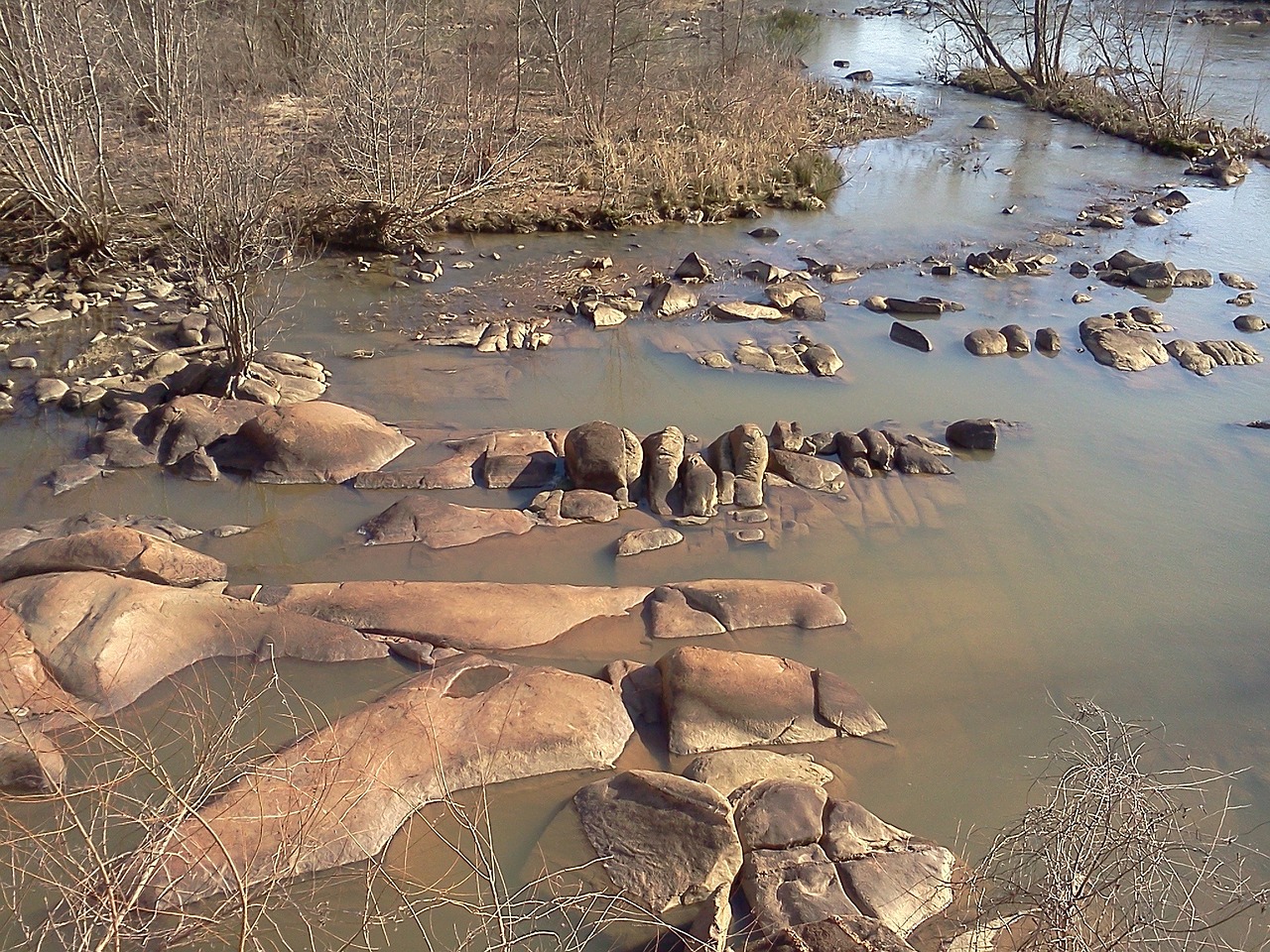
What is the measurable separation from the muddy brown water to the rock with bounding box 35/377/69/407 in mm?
144

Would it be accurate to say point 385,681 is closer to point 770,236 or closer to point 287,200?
point 287,200

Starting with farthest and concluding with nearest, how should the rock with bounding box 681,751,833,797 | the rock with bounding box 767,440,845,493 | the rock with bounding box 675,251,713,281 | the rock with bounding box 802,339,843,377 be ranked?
the rock with bounding box 675,251,713,281 → the rock with bounding box 802,339,843,377 → the rock with bounding box 767,440,845,493 → the rock with bounding box 681,751,833,797

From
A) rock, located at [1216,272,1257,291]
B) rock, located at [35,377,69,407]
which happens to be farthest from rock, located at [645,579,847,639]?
rock, located at [1216,272,1257,291]

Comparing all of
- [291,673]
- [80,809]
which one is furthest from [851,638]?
[80,809]

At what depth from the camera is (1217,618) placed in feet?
19.9

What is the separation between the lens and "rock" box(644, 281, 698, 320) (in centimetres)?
1008

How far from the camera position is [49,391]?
771 centimetres

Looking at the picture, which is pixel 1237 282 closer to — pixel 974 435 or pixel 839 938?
pixel 974 435

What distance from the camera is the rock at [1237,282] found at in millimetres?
11266

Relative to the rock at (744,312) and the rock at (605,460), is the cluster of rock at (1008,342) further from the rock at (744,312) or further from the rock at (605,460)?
the rock at (605,460)

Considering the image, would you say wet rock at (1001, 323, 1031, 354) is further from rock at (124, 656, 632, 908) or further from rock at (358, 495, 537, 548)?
rock at (124, 656, 632, 908)

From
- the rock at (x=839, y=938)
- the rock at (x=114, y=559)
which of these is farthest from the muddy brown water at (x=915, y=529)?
the rock at (x=839, y=938)

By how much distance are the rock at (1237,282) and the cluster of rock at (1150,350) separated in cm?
192

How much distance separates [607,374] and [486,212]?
4261mm
